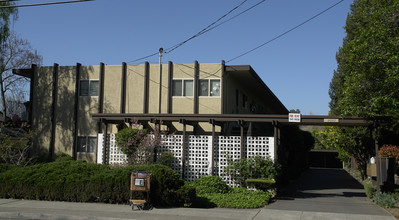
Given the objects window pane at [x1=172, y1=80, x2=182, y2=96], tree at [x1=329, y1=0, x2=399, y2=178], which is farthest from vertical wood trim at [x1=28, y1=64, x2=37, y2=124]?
tree at [x1=329, y1=0, x2=399, y2=178]

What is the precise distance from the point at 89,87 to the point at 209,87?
23.1 feet

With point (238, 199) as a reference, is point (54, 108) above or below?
above

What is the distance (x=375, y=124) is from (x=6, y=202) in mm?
13780

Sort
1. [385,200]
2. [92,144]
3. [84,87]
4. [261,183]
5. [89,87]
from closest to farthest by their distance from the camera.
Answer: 1. [385,200]
2. [261,183]
3. [92,144]
4. [89,87]
5. [84,87]

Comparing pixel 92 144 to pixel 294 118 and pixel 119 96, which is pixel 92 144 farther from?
pixel 294 118

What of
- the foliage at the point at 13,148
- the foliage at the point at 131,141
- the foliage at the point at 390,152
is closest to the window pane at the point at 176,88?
the foliage at the point at 131,141

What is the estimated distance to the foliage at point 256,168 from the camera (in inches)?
593

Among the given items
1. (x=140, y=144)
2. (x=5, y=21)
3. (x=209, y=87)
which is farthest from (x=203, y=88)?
(x=5, y=21)

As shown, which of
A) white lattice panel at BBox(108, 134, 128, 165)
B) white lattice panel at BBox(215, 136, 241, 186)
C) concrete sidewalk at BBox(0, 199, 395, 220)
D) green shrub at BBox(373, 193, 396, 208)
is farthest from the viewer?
white lattice panel at BBox(108, 134, 128, 165)

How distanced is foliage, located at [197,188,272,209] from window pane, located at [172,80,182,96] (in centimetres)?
725

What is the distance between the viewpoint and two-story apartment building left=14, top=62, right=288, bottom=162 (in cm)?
1938

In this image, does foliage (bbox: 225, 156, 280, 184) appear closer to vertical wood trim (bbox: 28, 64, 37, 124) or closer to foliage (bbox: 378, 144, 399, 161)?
foliage (bbox: 378, 144, 399, 161)

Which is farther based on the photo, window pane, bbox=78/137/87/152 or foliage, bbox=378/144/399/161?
window pane, bbox=78/137/87/152

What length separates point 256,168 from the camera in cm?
1521
